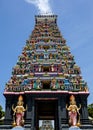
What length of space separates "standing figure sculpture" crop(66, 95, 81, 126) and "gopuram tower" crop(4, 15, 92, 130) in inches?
4.6

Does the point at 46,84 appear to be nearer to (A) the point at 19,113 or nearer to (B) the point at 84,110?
(B) the point at 84,110

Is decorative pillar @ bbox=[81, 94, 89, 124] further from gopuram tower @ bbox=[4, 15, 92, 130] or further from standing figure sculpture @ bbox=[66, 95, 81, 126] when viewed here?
standing figure sculpture @ bbox=[66, 95, 81, 126]

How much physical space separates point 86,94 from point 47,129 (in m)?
38.9

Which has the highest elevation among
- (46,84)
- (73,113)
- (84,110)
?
(46,84)

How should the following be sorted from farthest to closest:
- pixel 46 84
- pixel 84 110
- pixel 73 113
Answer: pixel 46 84, pixel 84 110, pixel 73 113

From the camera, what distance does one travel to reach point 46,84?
25000 mm

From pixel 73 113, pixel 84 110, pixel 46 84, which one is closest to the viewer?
pixel 73 113

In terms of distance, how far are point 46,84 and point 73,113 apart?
5.42 metres

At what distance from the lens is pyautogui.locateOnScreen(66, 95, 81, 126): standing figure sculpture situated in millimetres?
20344

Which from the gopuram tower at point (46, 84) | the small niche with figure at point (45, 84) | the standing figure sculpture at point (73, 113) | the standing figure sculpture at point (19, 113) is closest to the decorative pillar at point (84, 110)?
the gopuram tower at point (46, 84)

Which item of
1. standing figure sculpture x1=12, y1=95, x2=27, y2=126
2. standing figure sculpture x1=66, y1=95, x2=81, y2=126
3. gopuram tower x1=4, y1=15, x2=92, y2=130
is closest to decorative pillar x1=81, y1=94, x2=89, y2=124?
gopuram tower x1=4, y1=15, x2=92, y2=130

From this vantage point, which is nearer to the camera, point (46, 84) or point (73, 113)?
point (73, 113)

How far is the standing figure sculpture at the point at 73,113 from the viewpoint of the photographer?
20344mm

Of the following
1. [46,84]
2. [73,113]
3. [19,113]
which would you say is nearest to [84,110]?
[73,113]
